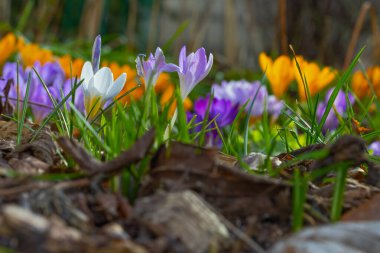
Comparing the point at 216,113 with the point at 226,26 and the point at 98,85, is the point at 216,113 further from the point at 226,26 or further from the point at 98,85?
the point at 226,26

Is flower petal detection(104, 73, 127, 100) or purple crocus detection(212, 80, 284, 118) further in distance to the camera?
purple crocus detection(212, 80, 284, 118)

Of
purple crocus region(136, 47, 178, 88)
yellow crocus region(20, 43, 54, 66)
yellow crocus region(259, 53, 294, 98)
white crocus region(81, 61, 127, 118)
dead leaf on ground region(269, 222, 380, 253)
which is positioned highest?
purple crocus region(136, 47, 178, 88)

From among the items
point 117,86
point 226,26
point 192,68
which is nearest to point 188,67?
point 192,68

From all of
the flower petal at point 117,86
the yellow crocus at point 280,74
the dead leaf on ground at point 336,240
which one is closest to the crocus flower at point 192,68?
the flower petal at point 117,86

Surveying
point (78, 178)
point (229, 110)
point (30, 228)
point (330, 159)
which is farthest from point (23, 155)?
point (229, 110)

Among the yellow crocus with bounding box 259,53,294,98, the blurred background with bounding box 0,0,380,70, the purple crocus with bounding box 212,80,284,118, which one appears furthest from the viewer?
the blurred background with bounding box 0,0,380,70

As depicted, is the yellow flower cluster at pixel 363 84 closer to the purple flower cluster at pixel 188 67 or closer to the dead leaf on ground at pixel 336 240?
the purple flower cluster at pixel 188 67

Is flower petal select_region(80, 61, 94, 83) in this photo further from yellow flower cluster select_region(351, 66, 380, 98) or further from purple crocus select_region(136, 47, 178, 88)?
yellow flower cluster select_region(351, 66, 380, 98)

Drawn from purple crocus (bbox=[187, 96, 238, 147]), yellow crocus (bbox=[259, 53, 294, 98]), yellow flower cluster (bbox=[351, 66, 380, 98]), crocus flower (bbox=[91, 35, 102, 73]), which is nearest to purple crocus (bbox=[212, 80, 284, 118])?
yellow crocus (bbox=[259, 53, 294, 98])
